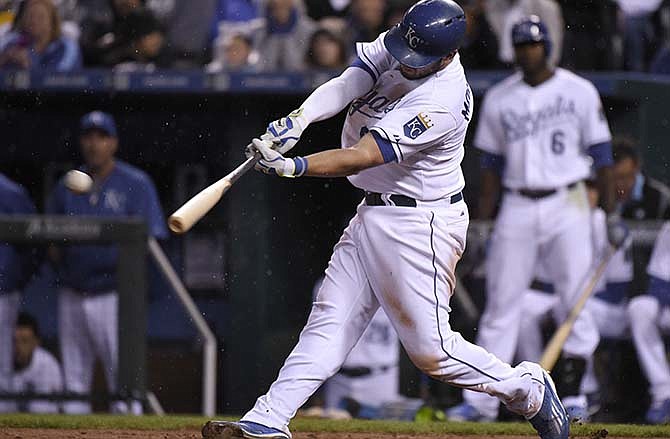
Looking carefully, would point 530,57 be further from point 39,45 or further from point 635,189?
point 39,45

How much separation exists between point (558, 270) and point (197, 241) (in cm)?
250

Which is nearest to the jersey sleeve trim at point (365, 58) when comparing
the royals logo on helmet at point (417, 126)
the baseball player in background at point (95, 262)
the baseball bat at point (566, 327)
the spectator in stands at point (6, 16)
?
the royals logo on helmet at point (417, 126)

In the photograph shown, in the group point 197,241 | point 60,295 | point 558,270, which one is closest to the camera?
point 558,270

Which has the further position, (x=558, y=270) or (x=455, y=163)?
(x=558, y=270)

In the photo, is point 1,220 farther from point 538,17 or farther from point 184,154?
point 538,17

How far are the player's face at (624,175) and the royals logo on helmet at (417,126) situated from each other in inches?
147

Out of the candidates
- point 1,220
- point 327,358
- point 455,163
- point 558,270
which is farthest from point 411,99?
point 1,220

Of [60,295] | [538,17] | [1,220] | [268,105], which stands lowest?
[60,295]

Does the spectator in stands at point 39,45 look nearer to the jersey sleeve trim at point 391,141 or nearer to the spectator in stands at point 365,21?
the spectator in stands at point 365,21

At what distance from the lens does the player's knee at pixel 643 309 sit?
7.95 m

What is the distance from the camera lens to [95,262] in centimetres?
816

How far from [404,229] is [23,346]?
154 inches

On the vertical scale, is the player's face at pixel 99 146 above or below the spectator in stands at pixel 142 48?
below

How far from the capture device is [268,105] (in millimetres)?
8750
